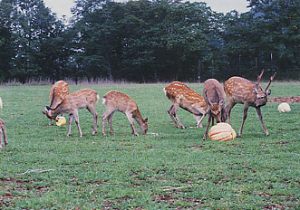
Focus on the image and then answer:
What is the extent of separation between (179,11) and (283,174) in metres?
44.8

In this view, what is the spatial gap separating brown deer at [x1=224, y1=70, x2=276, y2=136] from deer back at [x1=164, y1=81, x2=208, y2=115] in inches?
77.4

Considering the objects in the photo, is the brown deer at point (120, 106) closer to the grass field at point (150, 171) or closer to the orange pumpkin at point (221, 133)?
the grass field at point (150, 171)

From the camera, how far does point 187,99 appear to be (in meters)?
14.8

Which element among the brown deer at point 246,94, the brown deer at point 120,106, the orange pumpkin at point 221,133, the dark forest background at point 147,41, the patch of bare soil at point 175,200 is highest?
the dark forest background at point 147,41

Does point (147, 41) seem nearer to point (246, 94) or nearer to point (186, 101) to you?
point (186, 101)

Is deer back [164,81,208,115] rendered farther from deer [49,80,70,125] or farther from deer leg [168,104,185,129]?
deer [49,80,70,125]

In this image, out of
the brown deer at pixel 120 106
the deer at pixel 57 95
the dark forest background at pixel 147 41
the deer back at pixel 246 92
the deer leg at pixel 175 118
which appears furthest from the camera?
the dark forest background at pixel 147 41

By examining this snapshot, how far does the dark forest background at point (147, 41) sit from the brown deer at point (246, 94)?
34925 mm

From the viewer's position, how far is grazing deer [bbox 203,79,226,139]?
1160 centimetres

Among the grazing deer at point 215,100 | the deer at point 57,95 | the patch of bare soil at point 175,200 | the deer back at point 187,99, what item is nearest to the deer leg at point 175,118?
the deer back at point 187,99

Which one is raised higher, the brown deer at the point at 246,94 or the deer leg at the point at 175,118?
the brown deer at the point at 246,94

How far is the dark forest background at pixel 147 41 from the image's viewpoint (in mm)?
48094

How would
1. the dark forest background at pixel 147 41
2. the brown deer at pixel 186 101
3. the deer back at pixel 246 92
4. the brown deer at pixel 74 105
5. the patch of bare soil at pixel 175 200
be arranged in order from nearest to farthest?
1. the patch of bare soil at pixel 175 200
2. the deer back at pixel 246 92
3. the brown deer at pixel 74 105
4. the brown deer at pixel 186 101
5. the dark forest background at pixel 147 41

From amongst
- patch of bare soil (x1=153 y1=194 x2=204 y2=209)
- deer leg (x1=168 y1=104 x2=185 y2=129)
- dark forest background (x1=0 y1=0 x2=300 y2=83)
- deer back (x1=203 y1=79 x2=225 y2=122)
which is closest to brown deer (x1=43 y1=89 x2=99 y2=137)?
deer leg (x1=168 y1=104 x2=185 y2=129)
